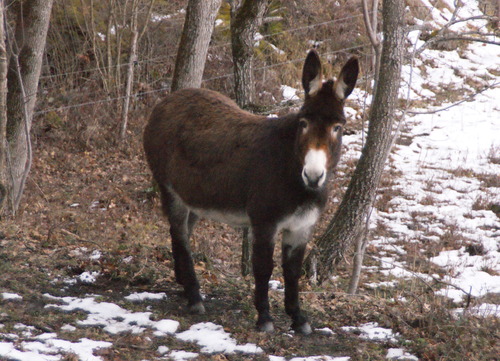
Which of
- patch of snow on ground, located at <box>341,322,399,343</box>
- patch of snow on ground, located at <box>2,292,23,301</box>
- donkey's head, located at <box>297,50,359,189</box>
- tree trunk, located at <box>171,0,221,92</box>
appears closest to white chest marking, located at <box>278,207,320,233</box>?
donkey's head, located at <box>297,50,359,189</box>

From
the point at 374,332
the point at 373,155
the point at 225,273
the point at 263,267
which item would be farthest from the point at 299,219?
the point at 373,155

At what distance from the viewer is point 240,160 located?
4.57 m

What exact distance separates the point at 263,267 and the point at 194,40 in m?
5.22

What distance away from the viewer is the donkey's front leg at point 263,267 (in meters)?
4.25

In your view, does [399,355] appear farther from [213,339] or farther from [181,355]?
[181,355]

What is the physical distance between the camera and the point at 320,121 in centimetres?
399

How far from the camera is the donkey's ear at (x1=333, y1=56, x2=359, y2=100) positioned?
4145mm

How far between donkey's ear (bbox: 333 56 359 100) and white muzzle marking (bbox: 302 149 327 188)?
59cm

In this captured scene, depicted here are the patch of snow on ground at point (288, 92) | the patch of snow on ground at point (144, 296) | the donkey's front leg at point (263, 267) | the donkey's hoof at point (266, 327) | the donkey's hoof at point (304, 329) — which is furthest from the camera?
the patch of snow on ground at point (288, 92)

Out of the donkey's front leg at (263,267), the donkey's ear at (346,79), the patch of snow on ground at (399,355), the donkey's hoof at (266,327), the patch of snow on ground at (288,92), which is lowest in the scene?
the patch of snow on ground at (399,355)

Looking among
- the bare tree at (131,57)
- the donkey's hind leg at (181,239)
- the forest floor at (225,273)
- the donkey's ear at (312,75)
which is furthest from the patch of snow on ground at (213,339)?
the bare tree at (131,57)

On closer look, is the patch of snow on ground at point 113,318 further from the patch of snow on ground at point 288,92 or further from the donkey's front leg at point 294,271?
the patch of snow on ground at point 288,92

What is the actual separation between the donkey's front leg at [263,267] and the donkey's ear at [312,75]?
1078 millimetres

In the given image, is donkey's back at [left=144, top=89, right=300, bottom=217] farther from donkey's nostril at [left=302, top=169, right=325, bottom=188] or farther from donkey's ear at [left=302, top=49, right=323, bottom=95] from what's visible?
donkey's nostril at [left=302, top=169, right=325, bottom=188]
